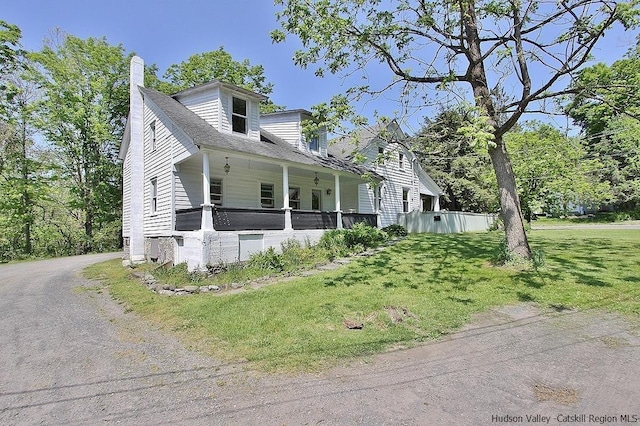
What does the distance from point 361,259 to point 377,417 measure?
28.0 ft

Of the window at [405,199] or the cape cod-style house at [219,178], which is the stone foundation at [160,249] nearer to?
the cape cod-style house at [219,178]

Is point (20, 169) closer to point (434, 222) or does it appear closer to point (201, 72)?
point (201, 72)

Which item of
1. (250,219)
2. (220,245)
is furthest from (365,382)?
(250,219)

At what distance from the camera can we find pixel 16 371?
4.27 metres

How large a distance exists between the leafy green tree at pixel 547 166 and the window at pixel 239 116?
50.5ft

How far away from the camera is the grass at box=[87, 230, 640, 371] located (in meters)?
4.66

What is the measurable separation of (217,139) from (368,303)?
27.0 ft

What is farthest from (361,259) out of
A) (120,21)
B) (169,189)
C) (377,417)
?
(120,21)

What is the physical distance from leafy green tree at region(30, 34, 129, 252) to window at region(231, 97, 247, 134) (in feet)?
51.2

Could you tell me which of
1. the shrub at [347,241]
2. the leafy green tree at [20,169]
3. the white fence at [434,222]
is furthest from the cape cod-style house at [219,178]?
the leafy green tree at [20,169]

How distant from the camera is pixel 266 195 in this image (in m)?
15.6

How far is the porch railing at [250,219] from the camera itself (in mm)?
10672

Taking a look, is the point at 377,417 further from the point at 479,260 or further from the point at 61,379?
the point at 479,260

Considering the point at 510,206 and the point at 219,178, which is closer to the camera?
the point at 510,206
